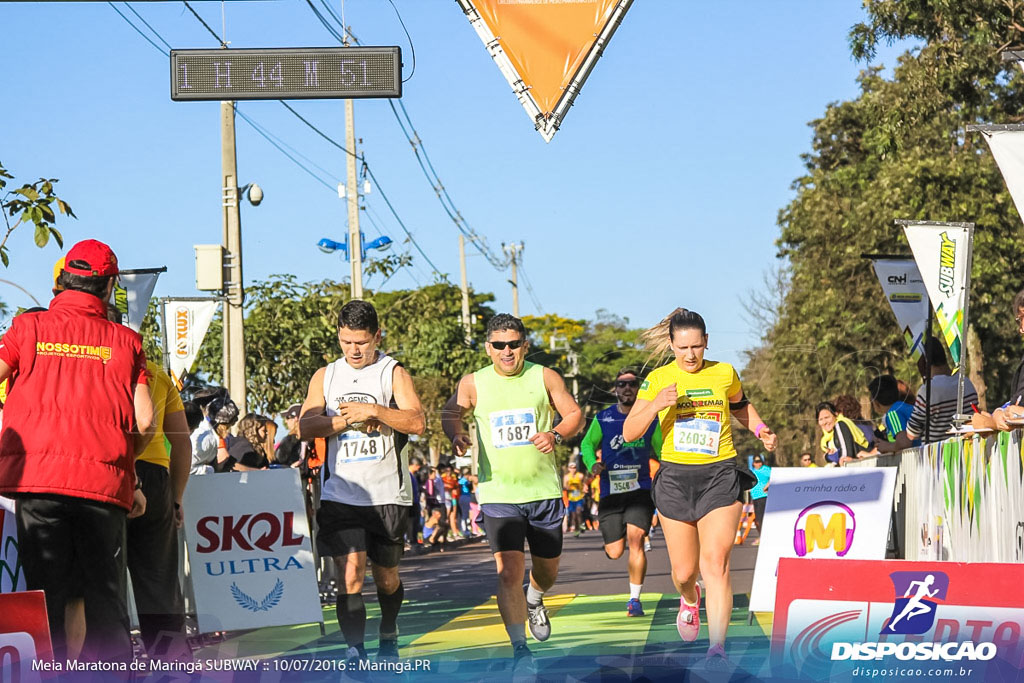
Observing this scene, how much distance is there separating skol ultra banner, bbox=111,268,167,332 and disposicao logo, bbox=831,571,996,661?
873 cm

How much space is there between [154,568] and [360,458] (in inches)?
49.3

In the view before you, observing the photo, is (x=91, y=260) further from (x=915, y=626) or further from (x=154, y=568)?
(x=915, y=626)

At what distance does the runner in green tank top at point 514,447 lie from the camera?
27.7 ft

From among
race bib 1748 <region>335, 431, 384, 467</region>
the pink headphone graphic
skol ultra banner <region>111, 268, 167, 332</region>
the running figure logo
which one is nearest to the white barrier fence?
the pink headphone graphic

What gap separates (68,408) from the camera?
21.6ft

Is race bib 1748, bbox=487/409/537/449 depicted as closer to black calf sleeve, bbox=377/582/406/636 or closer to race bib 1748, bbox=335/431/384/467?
race bib 1748, bbox=335/431/384/467

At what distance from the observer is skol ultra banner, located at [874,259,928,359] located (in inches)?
602

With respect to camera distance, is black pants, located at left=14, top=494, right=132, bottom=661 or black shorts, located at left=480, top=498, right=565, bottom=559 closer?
black pants, located at left=14, top=494, right=132, bottom=661

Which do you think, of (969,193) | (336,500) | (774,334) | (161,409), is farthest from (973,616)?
(774,334)

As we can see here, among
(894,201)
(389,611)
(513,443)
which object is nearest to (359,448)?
(513,443)

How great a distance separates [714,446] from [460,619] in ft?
15.2

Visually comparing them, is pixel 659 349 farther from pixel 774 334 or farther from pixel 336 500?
pixel 774 334

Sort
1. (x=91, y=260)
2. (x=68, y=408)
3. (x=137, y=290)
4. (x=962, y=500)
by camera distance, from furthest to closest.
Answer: (x=137, y=290) < (x=962, y=500) < (x=91, y=260) < (x=68, y=408)

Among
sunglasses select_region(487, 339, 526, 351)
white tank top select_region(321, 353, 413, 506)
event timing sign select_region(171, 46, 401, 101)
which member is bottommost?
white tank top select_region(321, 353, 413, 506)
